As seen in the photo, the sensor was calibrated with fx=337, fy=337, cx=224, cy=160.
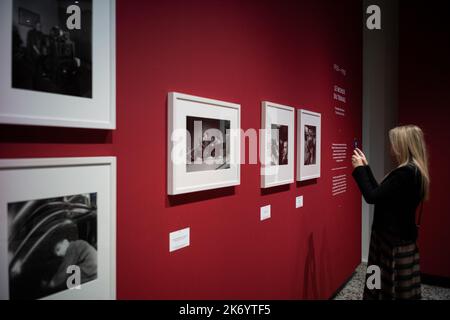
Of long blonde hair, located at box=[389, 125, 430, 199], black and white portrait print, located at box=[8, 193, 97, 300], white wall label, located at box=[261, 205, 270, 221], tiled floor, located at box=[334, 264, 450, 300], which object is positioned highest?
long blonde hair, located at box=[389, 125, 430, 199]

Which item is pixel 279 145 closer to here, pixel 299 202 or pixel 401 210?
pixel 299 202

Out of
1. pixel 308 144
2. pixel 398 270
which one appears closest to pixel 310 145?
pixel 308 144

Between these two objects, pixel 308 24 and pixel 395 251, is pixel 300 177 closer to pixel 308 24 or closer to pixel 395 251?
pixel 395 251

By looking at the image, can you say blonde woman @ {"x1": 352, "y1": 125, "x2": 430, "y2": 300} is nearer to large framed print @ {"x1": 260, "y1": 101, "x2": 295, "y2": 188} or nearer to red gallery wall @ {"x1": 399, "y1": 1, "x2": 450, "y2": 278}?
large framed print @ {"x1": 260, "y1": 101, "x2": 295, "y2": 188}

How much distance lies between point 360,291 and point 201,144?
3417mm

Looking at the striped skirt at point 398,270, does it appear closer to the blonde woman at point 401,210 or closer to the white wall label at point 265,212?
the blonde woman at point 401,210

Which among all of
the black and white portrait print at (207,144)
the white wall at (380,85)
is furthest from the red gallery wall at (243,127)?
the white wall at (380,85)

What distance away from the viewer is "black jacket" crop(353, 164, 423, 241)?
2.57m

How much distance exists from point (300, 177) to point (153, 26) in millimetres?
1878

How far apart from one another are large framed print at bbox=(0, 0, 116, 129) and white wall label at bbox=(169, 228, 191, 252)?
0.66m

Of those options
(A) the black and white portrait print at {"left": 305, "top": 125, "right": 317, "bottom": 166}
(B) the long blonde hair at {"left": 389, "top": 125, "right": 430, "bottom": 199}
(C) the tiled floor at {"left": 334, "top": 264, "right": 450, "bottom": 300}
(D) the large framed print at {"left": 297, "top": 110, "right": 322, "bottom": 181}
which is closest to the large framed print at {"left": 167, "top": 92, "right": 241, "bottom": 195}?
(D) the large framed print at {"left": 297, "top": 110, "right": 322, "bottom": 181}

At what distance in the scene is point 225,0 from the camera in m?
2.03

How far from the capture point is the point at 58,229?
116 cm
